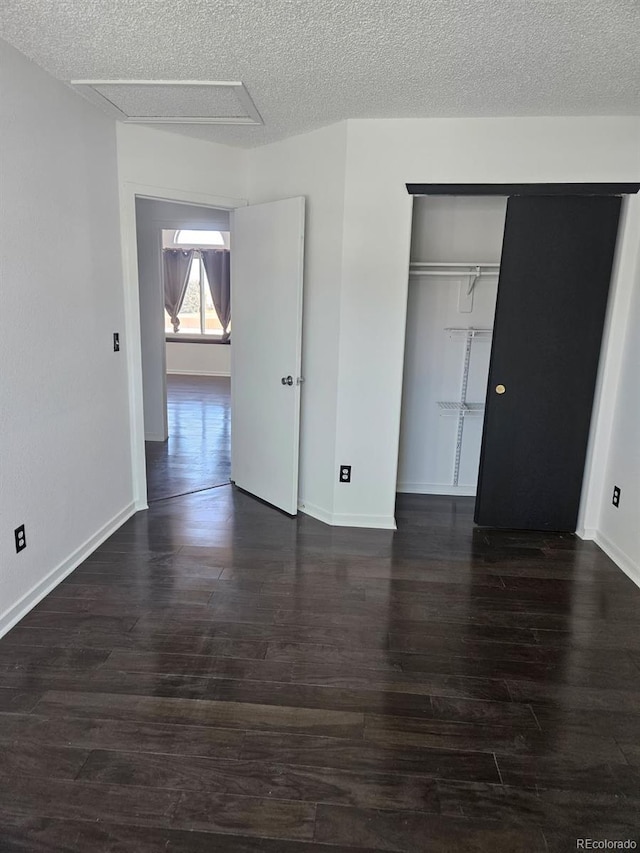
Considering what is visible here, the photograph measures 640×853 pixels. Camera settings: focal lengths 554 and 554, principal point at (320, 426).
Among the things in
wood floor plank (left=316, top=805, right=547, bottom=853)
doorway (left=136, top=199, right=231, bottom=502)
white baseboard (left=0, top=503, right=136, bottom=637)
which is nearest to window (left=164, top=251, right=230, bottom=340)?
doorway (left=136, top=199, right=231, bottom=502)

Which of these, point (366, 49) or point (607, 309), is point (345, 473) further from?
point (366, 49)

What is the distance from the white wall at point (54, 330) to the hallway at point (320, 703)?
28cm

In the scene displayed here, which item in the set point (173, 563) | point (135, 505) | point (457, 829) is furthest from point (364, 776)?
point (135, 505)

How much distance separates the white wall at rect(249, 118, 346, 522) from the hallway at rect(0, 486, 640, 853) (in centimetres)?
70

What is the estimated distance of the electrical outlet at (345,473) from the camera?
3.65 meters

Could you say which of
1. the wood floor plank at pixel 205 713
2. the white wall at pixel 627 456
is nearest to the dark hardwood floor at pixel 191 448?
the wood floor plank at pixel 205 713

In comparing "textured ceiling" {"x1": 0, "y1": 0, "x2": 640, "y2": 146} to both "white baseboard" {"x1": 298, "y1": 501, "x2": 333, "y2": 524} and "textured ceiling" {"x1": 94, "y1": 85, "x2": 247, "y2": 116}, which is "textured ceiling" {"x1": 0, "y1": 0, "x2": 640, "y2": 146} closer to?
"textured ceiling" {"x1": 94, "y1": 85, "x2": 247, "y2": 116}

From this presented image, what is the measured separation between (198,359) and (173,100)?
23.7 feet

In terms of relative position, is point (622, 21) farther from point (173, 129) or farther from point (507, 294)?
point (173, 129)

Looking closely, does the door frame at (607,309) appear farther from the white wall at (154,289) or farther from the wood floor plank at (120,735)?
the white wall at (154,289)

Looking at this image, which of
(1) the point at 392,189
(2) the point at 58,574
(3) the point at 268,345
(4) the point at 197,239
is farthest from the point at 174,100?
(4) the point at 197,239

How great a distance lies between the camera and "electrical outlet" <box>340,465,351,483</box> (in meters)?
3.65

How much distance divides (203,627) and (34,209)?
2.05 m

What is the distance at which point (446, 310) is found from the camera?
410 cm
